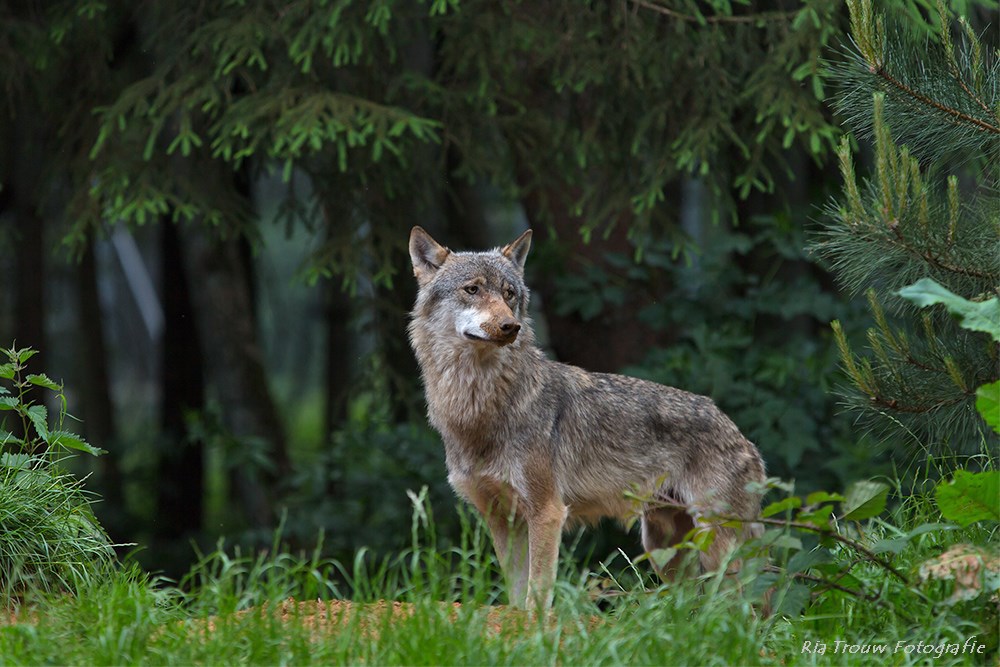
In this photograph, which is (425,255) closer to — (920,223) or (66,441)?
(66,441)

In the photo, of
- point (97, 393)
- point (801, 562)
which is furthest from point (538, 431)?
point (97, 393)

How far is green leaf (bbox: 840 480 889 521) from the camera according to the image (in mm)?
4551

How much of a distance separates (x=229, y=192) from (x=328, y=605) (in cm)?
470

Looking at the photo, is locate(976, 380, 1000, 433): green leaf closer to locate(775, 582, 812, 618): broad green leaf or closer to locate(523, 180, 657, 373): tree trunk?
locate(775, 582, 812, 618): broad green leaf

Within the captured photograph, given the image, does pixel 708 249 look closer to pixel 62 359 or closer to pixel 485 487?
pixel 485 487

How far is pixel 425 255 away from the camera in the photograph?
6.36 metres

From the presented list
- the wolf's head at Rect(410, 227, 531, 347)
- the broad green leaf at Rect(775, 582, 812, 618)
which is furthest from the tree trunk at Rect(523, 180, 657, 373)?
the broad green leaf at Rect(775, 582, 812, 618)

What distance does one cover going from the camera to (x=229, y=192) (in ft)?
27.3

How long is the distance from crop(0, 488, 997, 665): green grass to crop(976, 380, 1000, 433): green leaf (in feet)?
2.06

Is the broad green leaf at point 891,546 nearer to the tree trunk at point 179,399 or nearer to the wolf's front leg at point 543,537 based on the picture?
the wolf's front leg at point 543,537

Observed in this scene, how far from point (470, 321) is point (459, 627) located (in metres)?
2.10

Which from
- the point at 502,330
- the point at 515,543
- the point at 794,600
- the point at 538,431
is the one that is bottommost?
the point at 515,543

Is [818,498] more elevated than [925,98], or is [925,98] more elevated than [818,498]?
[925,98]

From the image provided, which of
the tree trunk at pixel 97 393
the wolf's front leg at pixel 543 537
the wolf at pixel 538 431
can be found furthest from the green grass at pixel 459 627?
the tree trunk at pixel 97 393
